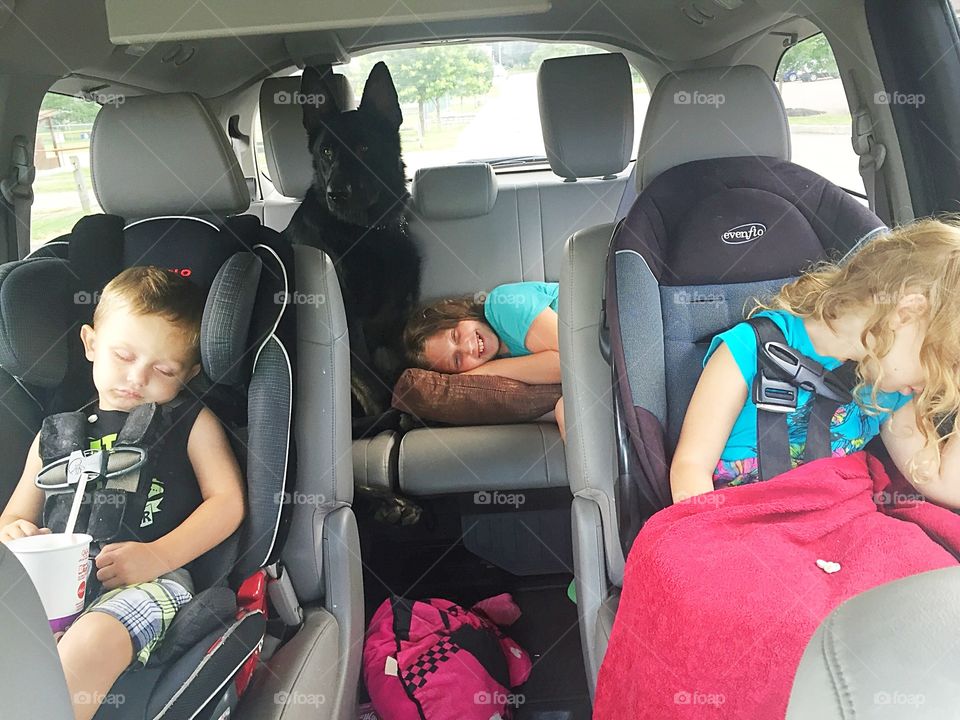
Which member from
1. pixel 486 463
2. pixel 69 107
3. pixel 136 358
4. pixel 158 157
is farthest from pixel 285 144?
pixel 136 358

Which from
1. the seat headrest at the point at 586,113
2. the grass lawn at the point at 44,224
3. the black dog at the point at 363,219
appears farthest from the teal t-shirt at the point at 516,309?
the grass lawn at the point at 44,224

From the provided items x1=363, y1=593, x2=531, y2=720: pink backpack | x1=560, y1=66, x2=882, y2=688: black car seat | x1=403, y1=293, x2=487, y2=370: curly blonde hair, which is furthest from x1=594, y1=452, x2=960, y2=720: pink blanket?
x1=403, y1=293, x2=487, y2=370: curly blonde hair

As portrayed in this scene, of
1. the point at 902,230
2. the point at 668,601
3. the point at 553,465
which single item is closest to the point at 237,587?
the point at 668,601

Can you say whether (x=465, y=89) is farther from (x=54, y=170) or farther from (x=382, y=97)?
(x=54, y=170)

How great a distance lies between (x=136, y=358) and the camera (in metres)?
1.58

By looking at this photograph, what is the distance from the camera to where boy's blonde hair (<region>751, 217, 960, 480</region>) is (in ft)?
4.78

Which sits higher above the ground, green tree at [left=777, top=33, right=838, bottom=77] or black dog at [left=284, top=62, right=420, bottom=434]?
green tree at [left=777, top=33, right=838, bottom=77]

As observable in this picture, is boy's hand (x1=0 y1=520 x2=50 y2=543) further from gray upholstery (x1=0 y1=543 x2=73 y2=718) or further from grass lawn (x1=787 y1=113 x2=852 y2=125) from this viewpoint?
grass lawn (x1=787 y1=113 x2=852 y2=125)

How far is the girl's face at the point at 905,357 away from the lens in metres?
1.49

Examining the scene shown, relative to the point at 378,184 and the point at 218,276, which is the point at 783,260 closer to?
the point at 218,276

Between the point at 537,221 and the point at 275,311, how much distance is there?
1584mm

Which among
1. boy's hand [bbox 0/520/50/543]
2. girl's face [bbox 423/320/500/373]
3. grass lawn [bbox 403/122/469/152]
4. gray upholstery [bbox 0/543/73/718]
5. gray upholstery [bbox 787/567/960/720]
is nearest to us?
gray upholstery [bbox 787/567/960/720]

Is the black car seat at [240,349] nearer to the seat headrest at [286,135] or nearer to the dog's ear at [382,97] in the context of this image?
the dog's ear at [382,97]

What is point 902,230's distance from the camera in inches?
65.8
